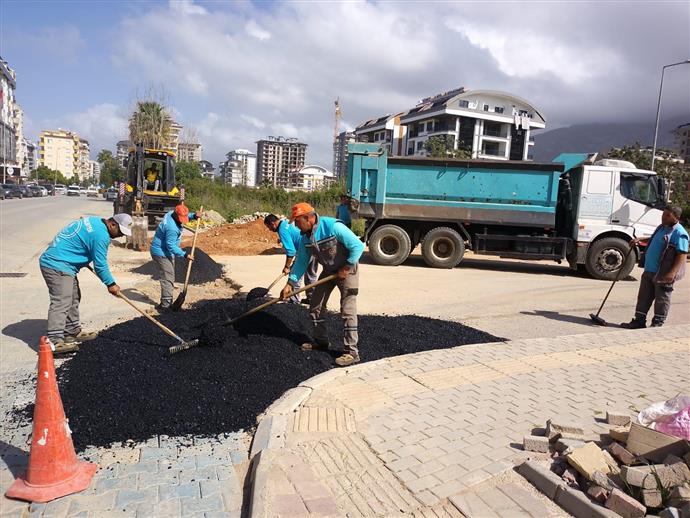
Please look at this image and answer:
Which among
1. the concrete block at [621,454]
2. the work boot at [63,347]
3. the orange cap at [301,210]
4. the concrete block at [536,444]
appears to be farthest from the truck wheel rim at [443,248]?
the concrete block at [621,454]

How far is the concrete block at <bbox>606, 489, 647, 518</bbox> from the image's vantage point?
2.44 m

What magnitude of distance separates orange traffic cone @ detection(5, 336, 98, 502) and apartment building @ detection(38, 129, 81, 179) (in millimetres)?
150071

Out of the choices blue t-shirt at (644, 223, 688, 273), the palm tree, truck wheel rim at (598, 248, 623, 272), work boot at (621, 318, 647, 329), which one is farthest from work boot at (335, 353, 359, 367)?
the palm tree

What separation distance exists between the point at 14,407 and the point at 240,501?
2253mm

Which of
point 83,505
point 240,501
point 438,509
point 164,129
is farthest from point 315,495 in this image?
point 164,129

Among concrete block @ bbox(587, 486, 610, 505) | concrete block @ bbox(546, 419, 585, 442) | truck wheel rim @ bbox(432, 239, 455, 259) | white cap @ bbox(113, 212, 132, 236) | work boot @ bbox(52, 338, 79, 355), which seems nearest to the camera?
concrete block @ bbox(587, 486, 610, 505)

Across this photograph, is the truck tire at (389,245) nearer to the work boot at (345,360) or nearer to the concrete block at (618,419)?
the work boot at (345,360)

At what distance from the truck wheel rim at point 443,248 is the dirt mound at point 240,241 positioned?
188 inches

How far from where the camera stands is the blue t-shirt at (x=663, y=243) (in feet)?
21.3

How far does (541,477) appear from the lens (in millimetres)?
2793

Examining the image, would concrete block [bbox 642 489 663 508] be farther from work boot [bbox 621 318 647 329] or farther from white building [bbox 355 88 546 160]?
white building [bbox 355 88 546 160]

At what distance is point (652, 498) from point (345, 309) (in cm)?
282

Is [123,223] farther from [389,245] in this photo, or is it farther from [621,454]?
[389,245]

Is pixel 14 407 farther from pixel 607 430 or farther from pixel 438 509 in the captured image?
pixel 607 430
